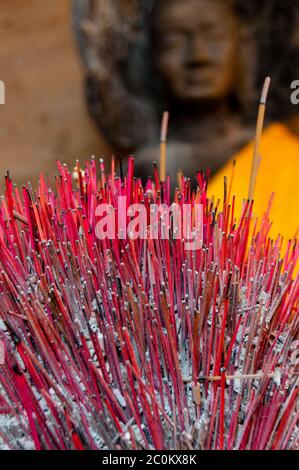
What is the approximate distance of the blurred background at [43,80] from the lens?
1.24 meters

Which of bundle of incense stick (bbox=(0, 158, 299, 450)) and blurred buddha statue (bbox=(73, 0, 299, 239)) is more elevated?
blurred buddha statue (bbox=(73, 0, 299, 239))

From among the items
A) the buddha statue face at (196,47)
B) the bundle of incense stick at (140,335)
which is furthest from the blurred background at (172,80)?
the bundle of incense stick at (140,335)

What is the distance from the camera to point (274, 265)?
31 cm

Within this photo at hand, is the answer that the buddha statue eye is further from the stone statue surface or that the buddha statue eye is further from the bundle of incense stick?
the bundle of incense stick

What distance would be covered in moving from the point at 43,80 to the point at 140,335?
1.12 metres

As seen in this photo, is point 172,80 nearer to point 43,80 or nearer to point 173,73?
point 173,73

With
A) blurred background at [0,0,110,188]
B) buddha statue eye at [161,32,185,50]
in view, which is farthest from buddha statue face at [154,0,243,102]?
blurred background at [0,0,110,188]

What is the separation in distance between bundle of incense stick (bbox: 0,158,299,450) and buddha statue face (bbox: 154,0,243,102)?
0.63 meters

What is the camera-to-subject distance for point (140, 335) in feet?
0.86

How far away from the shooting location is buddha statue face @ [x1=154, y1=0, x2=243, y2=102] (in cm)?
88

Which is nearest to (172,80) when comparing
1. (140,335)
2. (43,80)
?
(43,80)

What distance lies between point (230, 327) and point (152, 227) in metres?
0.06

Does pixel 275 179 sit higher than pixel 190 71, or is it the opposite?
pixel 190 71

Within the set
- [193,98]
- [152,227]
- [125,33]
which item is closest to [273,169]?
[193,98]
